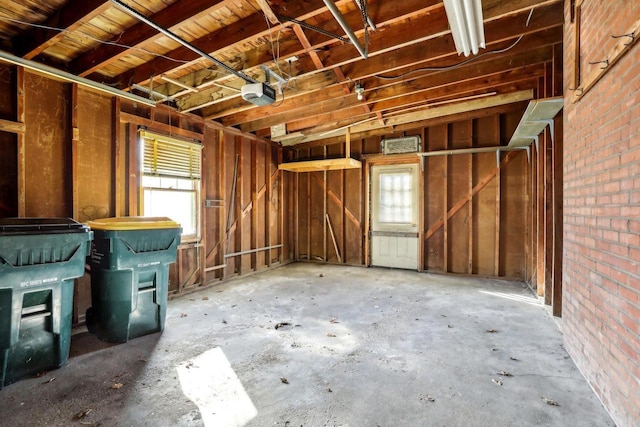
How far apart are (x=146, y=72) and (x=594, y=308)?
4752 millimetres

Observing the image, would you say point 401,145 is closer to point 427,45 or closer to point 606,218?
point 427,45

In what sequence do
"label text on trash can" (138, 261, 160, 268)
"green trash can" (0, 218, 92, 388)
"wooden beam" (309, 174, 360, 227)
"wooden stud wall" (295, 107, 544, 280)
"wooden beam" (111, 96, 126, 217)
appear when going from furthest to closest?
1. "wooden beam" (309, 174, 360, 227)
2. "wooden stud wall" (295, 107, 544, 280)
3. "wooden beam" (111, 96, 126, 217)
4. "label text on trash can" (138, 261, 160, 268)
5. "green trash can" (0, 218, 92, 388)

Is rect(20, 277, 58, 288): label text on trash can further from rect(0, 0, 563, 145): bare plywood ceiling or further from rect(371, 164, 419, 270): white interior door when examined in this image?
rect(371, 164, 419, 270): white interior door

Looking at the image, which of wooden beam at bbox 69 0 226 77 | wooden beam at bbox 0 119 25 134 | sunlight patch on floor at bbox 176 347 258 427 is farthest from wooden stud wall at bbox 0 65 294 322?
sunlight patch on floor at bbox 176 347 258 427

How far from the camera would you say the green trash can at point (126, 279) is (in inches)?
115

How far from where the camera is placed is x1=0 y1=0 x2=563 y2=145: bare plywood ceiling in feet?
8.40

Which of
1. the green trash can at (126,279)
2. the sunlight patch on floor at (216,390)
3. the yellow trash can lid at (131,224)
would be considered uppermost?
the yellow trash can lid at (131,224)

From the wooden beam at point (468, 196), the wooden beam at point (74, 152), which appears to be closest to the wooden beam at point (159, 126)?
the wooden beam at point (74, 152)

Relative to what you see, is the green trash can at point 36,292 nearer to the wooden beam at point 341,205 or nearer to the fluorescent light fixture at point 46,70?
the fluorescent light fixture at point 46,70

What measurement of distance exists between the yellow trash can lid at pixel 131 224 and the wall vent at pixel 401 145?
4573 mm

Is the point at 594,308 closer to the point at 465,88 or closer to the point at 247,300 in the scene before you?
the point at 465,88

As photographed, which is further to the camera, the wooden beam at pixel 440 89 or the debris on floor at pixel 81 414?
the wooden beam at pixel 440 89

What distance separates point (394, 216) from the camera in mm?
6590

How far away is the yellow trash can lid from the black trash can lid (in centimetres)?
25
